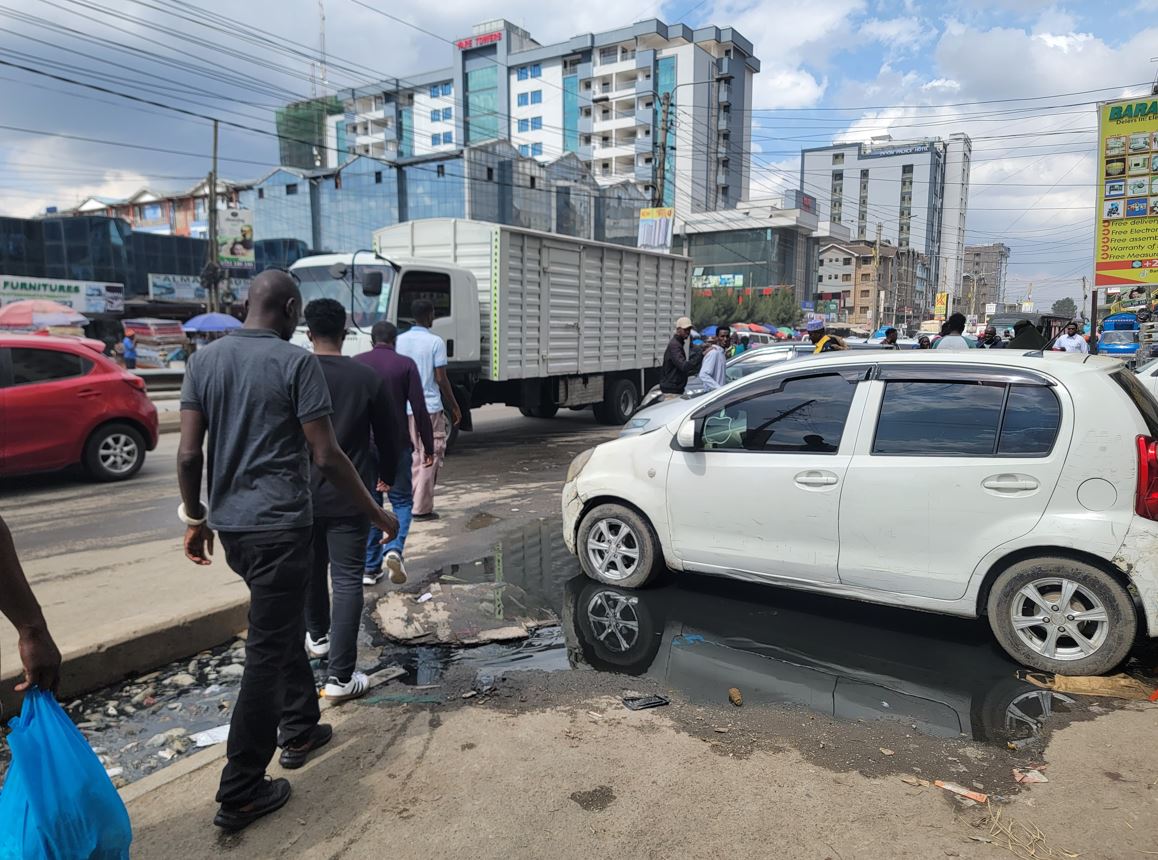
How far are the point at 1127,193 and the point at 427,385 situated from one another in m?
13.7

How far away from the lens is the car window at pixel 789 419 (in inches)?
171

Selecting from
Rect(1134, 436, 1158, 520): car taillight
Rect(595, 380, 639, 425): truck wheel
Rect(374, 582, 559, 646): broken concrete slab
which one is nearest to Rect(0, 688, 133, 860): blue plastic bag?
Rect(374, 582, 559, 646): broken concrete slab

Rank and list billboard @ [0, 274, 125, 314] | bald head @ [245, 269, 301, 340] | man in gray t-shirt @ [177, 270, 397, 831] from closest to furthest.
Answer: man in gray t-shirt @ [177, 270, 397, 831]
bald head @ [245, 269, 301, 340]
billboard @ [0, 274, 125, 314]

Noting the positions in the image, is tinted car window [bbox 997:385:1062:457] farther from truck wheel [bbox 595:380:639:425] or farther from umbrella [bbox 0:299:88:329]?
umbrella [bbox 0:299:88:329]

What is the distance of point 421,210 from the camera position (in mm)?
55156

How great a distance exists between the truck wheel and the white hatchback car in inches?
359

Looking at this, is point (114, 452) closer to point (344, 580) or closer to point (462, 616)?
point (462, 616)

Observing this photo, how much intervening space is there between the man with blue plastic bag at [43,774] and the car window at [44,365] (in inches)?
289

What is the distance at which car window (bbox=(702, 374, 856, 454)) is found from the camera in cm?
434

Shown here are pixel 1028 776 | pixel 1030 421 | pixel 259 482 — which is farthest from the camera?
pixel 1030 421

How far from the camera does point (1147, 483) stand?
11.8 feet

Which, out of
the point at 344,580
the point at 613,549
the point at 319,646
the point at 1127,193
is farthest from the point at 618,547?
the point at 1127,193

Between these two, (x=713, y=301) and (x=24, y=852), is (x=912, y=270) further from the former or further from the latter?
(x=24, y=852)

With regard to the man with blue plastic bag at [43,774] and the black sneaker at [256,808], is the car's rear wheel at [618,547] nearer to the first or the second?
the black sneaker at [256,808]
